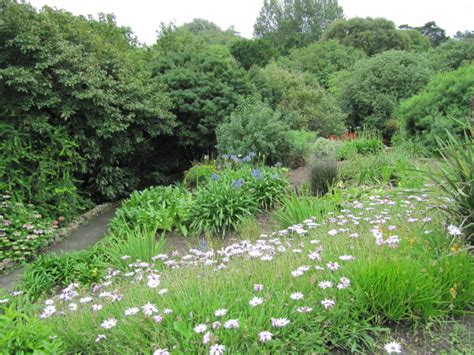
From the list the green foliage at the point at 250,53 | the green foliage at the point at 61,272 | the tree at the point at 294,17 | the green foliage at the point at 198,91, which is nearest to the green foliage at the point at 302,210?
the green foliage at the point at 61,272

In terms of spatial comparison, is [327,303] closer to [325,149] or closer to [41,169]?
[41,169]

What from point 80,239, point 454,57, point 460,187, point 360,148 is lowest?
point 80,239

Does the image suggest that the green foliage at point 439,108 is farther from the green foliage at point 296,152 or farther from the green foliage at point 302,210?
the green foliage at point 302,210

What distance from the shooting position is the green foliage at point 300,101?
514 inches

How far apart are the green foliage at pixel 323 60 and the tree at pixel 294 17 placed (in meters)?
23.6

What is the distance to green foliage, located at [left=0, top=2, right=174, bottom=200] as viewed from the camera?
757 centimetres

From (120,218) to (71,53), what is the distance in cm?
362

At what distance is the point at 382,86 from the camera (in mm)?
14695

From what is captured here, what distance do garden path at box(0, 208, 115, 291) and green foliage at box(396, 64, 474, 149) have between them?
7053mm

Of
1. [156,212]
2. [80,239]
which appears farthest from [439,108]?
[80,239]

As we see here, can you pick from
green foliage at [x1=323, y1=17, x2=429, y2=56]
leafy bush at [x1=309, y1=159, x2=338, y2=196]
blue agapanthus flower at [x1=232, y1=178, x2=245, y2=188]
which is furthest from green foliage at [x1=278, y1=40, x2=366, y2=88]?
blue agapanthus flower at [x1=232, y1=178, x2=245, y2=188]

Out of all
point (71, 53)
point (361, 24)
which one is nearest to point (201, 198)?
point (71, 53)

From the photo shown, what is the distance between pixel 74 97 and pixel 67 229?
2.68 meters

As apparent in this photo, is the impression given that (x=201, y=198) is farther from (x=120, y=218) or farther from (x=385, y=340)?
(x=385, y=340)
